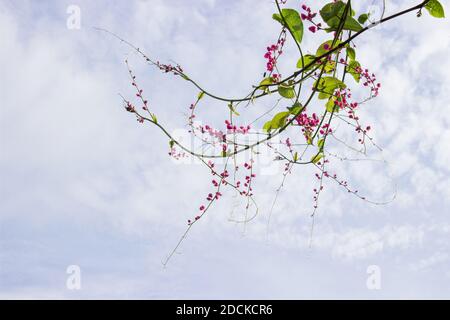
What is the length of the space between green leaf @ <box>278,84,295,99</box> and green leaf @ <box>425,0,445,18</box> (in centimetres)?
55

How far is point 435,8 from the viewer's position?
1.53 meters

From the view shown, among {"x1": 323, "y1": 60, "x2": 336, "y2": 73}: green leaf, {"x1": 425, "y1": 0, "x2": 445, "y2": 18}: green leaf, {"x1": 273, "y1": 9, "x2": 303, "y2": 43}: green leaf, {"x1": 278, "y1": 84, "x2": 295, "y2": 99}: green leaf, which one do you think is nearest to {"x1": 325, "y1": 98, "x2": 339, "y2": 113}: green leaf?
{"x1": 323, "y1": 60, "x2": 336, "y2": 73}: green leaf

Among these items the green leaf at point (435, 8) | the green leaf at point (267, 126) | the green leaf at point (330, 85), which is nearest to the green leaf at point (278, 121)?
the green leaf at point (267, 126)

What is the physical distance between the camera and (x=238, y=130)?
79.9 inches

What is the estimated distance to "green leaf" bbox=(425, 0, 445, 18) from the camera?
1.51 meters

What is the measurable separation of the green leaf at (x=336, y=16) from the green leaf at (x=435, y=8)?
0.76 ft

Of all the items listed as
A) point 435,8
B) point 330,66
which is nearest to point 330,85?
point 330,66

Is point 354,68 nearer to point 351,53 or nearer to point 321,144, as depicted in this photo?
point 351,53

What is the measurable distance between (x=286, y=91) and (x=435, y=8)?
1.93 ft

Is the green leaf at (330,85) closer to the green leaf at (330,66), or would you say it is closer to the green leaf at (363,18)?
the green leaf at (330,66)

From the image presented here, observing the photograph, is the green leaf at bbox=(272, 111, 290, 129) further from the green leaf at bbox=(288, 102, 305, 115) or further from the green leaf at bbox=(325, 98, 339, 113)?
the green leaf at bbox=(325, 98, 339, 113)

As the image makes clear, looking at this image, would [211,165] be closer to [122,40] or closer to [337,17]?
[122,40]
